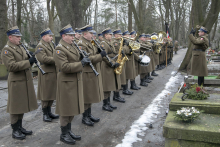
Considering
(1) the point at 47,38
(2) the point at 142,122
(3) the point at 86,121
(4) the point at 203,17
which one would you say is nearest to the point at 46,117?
(3) the point at 86,121

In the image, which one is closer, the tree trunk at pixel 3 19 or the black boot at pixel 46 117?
the black boot at pixel 46 117

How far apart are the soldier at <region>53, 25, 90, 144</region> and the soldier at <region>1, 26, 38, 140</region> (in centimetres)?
70

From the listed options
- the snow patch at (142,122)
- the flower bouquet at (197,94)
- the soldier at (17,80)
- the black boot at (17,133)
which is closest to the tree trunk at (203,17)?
the snow patch at (142,122)

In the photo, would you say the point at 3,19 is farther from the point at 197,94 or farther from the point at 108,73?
the point at 197,94

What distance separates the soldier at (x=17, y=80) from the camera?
13.6 ft

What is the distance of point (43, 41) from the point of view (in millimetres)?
5402

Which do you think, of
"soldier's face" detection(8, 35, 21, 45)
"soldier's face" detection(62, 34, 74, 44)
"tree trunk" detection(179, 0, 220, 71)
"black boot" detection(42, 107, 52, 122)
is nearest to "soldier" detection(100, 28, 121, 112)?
"black boot" detection(42, 107, 52, 122)

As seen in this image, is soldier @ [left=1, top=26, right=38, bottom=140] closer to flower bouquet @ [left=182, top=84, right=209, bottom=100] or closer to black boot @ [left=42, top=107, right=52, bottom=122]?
black boot @ [left=42, top=107, right=52, bottom=122]

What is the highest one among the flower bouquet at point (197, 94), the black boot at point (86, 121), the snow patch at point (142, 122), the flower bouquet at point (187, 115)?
the flower bouquet at point (197, 94)

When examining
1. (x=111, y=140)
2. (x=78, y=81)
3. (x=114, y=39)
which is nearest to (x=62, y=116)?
(x=78, y=81)

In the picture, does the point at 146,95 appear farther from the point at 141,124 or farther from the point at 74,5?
the point at 74,5

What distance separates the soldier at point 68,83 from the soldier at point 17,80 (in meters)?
0.70

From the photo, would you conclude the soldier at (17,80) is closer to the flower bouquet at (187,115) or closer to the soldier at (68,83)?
the soldier at (68,83)

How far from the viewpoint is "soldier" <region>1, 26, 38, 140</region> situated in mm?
4156
